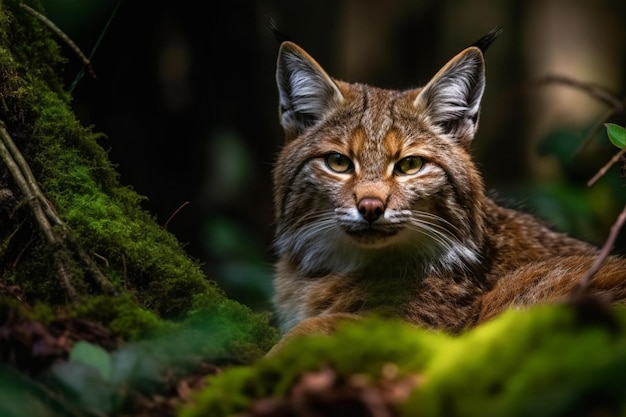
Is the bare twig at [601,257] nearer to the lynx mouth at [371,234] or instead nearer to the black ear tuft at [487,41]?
the lynx mouth at [371,234]

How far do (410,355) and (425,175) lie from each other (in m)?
2.88

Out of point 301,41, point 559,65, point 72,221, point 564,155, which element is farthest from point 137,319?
point 559,65

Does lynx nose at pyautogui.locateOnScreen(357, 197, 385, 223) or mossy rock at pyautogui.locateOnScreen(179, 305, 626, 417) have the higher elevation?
→ mossy rock at pyautogui.locateOnScreen(179, 305, 626, 417)

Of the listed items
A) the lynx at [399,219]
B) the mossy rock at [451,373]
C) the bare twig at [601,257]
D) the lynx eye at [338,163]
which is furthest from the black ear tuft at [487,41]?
the mossy rock at [451,373]

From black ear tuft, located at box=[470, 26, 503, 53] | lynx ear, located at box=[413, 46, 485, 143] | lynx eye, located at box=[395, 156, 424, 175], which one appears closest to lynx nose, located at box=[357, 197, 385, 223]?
lynx eye, located at box=[395, 156, 424, 175]

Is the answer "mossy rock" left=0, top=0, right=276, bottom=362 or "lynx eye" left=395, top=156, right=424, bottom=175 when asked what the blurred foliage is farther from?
"mossy rock" left=0, top=0, right=276, bottom=362

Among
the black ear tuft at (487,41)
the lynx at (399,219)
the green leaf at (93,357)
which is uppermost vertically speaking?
→ the black ear tuft at (487,41)

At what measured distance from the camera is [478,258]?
5.69 m

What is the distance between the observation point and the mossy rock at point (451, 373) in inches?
95.2

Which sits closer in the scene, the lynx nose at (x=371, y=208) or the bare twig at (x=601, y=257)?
the bare twig at (x=601, y=257)

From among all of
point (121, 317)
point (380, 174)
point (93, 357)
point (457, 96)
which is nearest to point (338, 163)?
point (380, 174)

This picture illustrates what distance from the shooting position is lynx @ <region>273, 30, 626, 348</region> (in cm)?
536

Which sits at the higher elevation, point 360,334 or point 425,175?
point 360,334

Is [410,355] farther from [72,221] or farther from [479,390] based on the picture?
[72,221]
